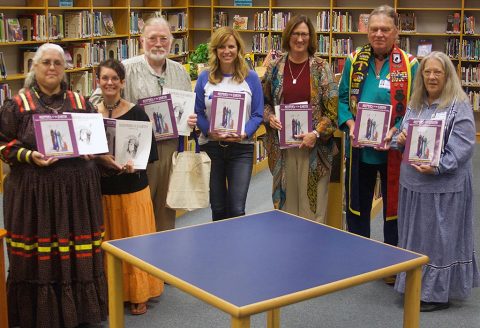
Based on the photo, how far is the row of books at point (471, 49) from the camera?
31.9 ft

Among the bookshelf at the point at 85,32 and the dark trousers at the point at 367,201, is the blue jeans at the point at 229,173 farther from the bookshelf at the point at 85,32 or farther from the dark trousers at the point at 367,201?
the bookshelf at the point at 85,32

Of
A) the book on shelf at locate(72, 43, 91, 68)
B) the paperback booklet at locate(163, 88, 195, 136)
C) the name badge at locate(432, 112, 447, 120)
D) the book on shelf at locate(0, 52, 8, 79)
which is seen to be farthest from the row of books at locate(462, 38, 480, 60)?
the paperback booklet at locate(163, 88, 195, 136)

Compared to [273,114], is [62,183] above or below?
below

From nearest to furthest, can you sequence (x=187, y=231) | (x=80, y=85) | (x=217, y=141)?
(x=187, y=231) → (x=217, y=141) → (x=80, y=85)

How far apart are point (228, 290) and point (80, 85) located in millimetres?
6400

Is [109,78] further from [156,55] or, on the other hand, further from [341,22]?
[341,22]

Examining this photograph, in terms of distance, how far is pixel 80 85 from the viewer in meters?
8.19

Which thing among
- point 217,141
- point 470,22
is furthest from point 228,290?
point 470,22

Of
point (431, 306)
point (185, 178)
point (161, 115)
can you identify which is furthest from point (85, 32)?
point (431, 306)

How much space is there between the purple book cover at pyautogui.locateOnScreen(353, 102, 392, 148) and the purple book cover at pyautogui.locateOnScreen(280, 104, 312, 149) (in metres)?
0.29

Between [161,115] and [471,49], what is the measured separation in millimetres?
7068

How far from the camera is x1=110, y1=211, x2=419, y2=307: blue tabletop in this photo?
228cm

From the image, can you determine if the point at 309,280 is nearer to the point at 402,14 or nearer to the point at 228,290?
the point at 228,290

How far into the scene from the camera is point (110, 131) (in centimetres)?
362
